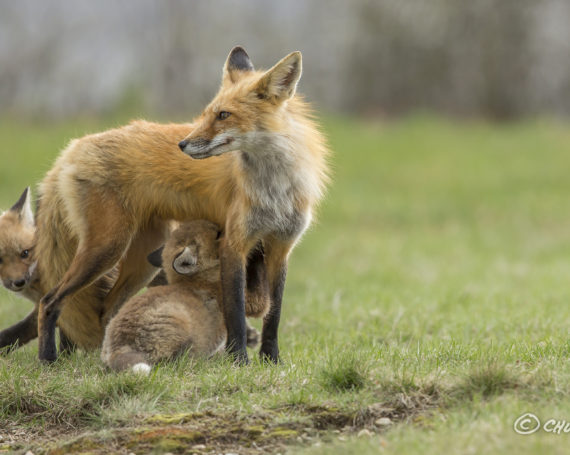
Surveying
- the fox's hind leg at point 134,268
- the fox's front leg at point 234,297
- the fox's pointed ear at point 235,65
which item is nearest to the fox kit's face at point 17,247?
the fox's hind leg at point 134,268

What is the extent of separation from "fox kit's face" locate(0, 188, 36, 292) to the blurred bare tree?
14.8m

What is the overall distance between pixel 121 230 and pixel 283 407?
6.91ft

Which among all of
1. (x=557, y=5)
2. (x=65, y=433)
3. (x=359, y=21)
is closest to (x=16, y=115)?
(x=359, y=21)

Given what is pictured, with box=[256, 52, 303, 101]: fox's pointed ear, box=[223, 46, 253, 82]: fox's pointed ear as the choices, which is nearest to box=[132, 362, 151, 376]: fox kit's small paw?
box=[256, 52, 303, 101]: fox's pointed ear

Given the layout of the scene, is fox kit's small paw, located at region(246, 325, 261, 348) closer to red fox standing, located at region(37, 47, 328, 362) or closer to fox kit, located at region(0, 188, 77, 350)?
red fox standing, located at region(37, 47, 328, 362)

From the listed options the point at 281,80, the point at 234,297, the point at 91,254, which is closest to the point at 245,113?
the point at 281,80

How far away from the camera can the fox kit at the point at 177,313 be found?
17.1ft

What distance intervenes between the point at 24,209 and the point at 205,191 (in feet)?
6.21

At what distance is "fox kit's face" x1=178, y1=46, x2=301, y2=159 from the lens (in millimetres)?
5344

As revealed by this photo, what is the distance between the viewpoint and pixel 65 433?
15.0ft

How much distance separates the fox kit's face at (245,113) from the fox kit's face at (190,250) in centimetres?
77

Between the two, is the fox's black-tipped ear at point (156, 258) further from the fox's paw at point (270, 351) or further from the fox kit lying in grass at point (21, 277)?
the fox's paw at point (270, 351)

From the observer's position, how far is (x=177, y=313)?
17.5 ft

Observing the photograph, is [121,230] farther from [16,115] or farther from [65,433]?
[16,115]
